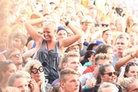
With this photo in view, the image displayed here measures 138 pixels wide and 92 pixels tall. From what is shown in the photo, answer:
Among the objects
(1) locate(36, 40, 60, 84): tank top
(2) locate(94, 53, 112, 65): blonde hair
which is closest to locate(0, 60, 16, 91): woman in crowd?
(1) locate(36, 40, 60, 84): tank top

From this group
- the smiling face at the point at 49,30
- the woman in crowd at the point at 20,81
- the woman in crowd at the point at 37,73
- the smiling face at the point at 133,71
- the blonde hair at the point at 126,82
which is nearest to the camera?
the woman in crowd at the point at 20,81

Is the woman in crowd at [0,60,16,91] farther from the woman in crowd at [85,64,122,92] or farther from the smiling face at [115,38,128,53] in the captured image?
the smiling face at [115,38,128,53]

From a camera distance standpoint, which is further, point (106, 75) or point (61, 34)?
point (61, 34)

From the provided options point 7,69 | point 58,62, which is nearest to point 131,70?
point 58,62

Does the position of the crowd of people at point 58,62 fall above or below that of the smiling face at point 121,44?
above

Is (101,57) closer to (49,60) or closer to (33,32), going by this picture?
(49,60)

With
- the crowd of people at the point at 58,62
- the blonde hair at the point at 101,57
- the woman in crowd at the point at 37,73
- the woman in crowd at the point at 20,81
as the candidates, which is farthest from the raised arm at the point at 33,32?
the woman in crowd at the point at 20,81

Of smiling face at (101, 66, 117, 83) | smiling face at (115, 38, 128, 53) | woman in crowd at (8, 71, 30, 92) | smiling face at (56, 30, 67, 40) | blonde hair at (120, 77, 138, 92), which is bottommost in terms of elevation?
smiling face at (115, 38, 128, 53)

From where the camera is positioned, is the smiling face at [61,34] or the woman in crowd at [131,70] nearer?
the woman in crowd at [131,70]

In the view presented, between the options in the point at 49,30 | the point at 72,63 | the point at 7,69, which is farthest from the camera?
the point at 49,30

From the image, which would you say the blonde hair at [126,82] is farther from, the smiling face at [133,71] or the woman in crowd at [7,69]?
the woman in crowd at [7,69]

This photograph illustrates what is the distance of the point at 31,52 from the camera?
7285mm

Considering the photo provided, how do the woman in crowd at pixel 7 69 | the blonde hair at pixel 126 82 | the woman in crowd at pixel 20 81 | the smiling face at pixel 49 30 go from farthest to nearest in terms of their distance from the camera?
the smiling face at pixel 49 30
the blonde hair at pixel 126 82
the woman in crowd at pixel 7 69
the woman in crowd at pixel 20 81

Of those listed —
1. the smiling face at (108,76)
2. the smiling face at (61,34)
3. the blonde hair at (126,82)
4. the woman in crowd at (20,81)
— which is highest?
the woman in crowd at (20,81)
